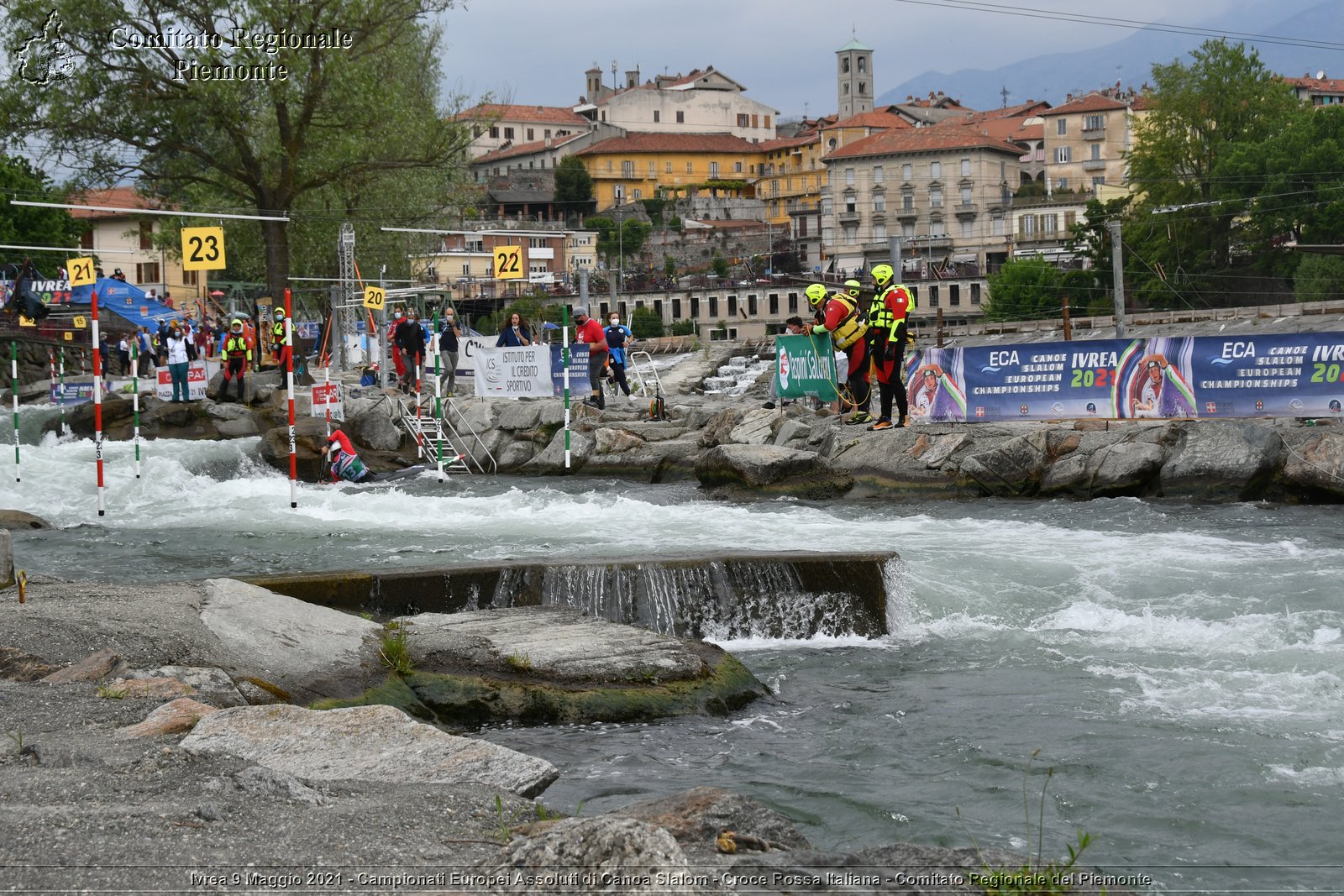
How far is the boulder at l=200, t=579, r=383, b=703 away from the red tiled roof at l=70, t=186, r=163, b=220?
24.9 meters

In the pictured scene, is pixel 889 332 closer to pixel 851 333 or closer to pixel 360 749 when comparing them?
pixel 851 333

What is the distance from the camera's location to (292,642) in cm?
880

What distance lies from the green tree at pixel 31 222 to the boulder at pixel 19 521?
4851cm

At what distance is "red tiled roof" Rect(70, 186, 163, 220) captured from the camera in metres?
36.5

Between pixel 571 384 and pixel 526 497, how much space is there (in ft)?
26.8

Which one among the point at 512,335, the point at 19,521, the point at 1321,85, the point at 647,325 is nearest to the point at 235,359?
the point at 512,335

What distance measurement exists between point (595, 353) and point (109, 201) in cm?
2272

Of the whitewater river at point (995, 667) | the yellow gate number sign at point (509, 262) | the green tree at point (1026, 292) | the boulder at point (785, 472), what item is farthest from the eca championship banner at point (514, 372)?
the green tree at point (1026, 292)

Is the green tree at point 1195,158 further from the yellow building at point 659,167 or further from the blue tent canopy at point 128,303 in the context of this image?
the yellow building at point 659,167

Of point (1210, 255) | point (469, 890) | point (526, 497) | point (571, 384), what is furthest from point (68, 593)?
point (1210, 255)

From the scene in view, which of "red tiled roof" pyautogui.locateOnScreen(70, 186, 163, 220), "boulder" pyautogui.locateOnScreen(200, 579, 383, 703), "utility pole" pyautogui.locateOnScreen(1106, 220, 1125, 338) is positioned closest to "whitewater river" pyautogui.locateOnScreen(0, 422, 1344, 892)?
"boulder" pyautogui.locateOnScreen(200, 579, 383, 703)

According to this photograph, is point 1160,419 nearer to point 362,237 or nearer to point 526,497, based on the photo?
point 526,497

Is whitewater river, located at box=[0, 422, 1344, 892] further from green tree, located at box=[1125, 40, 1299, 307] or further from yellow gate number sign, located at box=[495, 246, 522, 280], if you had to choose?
green tree, located at box=[1125, 40, 1299, 307]

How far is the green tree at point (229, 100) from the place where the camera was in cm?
3281
